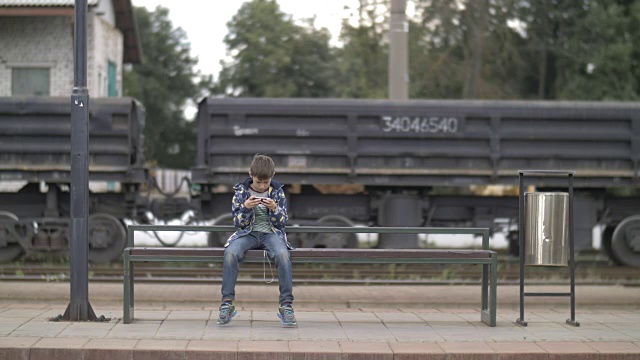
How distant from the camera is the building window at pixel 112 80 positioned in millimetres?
23484

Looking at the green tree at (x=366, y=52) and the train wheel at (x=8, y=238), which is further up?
the green tree at (x=366, y=52)

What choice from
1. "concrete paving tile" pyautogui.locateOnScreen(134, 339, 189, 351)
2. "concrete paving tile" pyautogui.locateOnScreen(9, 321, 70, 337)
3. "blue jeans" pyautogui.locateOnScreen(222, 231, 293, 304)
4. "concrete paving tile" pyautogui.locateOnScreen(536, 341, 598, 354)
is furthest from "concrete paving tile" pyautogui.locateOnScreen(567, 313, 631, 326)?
"concrete paving tile" pyautogui.locateOnScreen(9, 321, 70, 337)

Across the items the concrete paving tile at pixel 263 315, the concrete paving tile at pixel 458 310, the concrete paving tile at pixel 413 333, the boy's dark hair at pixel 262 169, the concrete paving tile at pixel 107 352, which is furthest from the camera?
the concrete paving tile at pixel 458 310

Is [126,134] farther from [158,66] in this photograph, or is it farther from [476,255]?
[158,66]

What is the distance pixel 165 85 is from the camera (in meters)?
54.4

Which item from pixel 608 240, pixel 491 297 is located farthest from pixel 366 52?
pixel 491 297

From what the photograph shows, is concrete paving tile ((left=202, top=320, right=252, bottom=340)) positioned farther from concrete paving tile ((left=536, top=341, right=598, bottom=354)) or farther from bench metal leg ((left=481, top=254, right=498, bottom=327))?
concrete paving tile ((left=536, top=341, right=598, bottom=354))

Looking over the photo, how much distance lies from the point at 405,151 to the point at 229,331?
A: 7.39 meters

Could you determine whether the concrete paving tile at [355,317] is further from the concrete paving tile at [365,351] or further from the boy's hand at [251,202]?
the boy's hand at [251,202]

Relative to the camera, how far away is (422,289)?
11992 millimetres

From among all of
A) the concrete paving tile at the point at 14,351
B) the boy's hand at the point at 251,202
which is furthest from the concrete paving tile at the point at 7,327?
the boy's hand at the point at 251,202

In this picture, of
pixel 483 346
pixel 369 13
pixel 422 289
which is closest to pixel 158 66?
pixel 369 13

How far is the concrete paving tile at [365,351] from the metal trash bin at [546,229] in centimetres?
195

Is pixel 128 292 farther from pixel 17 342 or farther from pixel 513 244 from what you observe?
pixel 513 244
